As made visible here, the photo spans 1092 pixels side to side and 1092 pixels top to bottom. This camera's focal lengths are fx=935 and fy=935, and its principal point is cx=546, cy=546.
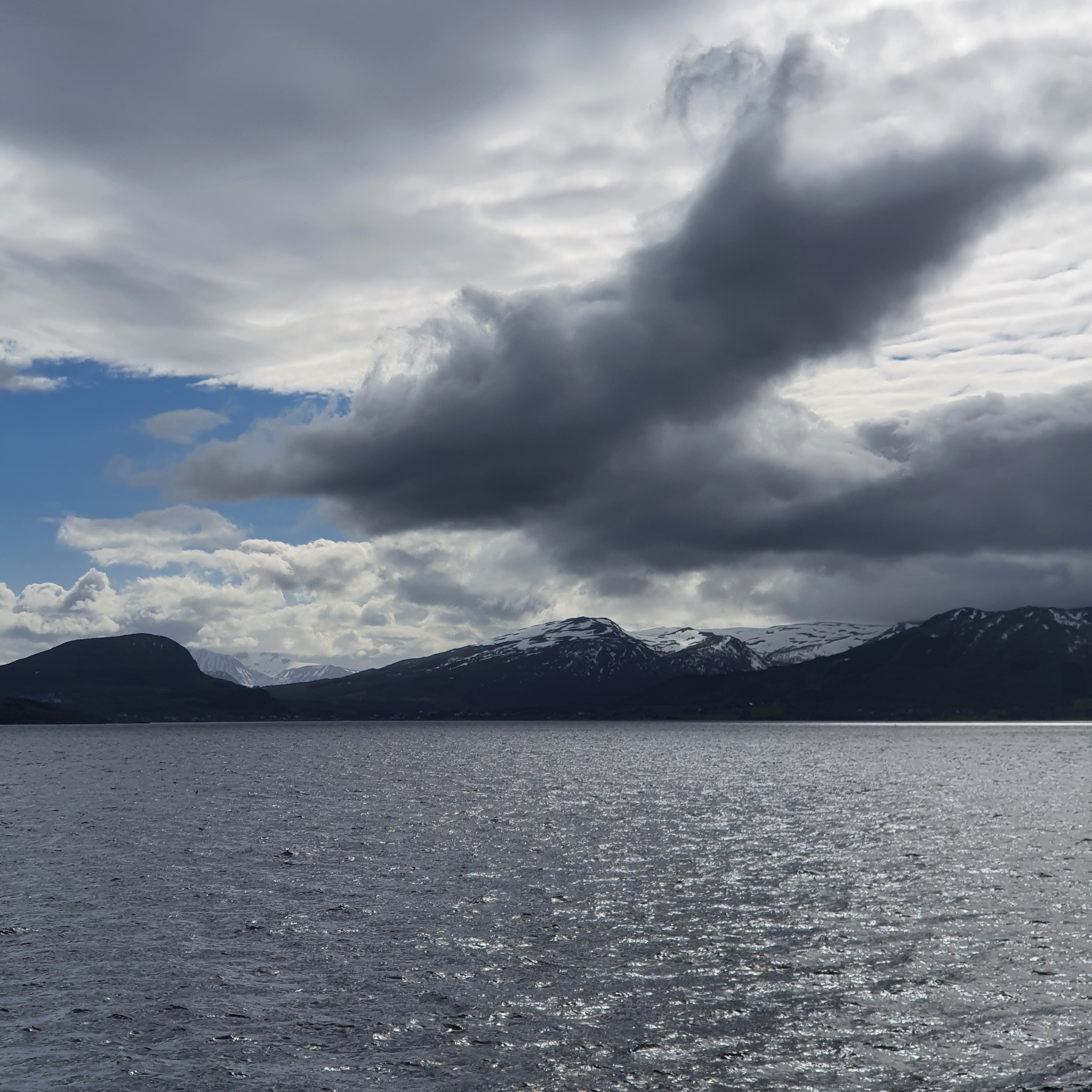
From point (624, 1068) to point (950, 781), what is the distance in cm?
15864

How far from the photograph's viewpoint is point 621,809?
12288 centimetres

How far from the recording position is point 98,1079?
112ft

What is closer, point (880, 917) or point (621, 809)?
point (880, 917)

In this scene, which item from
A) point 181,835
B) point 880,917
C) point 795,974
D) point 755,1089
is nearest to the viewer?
point 755,1089

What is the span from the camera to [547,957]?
164ft

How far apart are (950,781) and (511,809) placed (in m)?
94.1

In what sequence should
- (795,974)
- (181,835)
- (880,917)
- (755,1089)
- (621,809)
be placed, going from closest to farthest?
1. (755,1089)
2. (795,974)
3. (880,917)
4. (181,835)
5. (621,809)

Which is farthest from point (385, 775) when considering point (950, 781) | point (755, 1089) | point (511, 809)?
point (755, 1089)

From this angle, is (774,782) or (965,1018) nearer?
(965,1018)

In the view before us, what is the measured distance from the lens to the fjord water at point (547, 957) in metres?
35.2

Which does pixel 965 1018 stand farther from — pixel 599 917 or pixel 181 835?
pixel 181 835

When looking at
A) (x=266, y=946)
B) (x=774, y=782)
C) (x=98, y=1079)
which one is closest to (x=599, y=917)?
(x=266, y=946)

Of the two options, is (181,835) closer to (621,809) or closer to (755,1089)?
(621,809)

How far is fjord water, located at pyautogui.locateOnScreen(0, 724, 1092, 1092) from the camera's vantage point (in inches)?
1388
